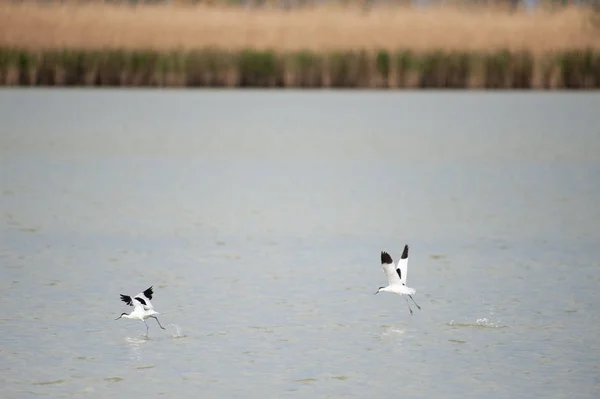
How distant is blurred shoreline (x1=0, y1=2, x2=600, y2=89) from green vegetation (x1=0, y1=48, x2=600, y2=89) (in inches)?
1.0

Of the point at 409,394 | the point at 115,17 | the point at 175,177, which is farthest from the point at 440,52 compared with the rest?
the point at 409,394

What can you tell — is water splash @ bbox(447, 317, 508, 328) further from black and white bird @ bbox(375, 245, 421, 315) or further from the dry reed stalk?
the dry reed stalk

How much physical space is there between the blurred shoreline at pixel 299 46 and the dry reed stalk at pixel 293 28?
0.12ft

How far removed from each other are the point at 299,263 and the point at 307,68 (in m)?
20.6

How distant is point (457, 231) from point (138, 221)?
2844mm

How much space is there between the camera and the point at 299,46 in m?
31.9

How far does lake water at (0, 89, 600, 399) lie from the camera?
6.18 m

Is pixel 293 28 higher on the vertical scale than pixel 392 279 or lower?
higher

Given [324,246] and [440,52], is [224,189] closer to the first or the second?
[324,246]

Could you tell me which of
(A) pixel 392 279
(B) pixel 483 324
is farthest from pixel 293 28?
(A) pixel 392 279

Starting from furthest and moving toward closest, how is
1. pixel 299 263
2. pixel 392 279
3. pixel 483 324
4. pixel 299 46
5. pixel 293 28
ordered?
pixel 293 28
pixel 299 46
pixel 299 263
pixel 483 324
pixel 392 279

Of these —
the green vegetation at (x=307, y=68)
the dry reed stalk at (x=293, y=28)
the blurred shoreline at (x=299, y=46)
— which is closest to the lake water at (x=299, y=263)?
the green vegetation at (x=307, y=68)

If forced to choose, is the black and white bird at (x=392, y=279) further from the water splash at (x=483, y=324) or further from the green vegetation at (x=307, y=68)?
the green vegetation at (x=307, y=68)

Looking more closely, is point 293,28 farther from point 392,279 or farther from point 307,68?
point 392,279
